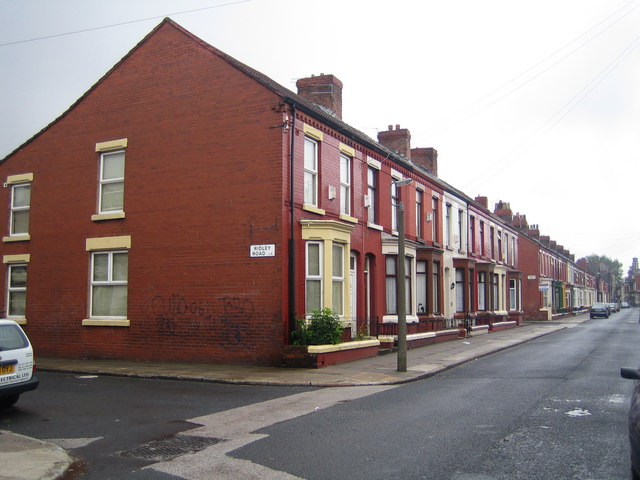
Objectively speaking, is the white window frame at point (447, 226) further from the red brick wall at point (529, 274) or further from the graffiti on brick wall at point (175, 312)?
the red brick wall at point (529, 274)

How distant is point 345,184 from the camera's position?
64.4 ft

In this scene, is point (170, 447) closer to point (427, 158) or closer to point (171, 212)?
point (171, 212)

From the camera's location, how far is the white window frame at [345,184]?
1947cm

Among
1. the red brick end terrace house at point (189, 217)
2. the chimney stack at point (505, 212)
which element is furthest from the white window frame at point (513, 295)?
the red brick end terrace house at point (189, 217)

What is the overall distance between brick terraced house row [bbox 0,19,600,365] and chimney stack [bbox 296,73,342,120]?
0.18ft

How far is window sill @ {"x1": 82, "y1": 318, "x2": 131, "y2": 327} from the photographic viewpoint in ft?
59.5

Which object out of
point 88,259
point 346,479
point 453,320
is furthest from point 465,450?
point 453,320

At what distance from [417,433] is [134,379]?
8.74 m

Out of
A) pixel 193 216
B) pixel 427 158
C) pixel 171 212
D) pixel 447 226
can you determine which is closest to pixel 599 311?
pixel 427 158

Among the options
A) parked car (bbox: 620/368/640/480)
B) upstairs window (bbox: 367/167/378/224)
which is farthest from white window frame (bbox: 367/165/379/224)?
parked car (bbox: 620/368/640/480)

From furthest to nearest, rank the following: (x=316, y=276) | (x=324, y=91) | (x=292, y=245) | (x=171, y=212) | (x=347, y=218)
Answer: (x=324, y=91), (x=347, y=218), (x=171, y=212), (x=316, y=276), (x=292, y=245)

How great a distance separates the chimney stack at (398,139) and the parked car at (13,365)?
21.6m

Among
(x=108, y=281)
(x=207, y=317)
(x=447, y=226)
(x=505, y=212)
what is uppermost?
(x=505, y=212)

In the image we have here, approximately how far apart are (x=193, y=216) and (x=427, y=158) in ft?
61.1
